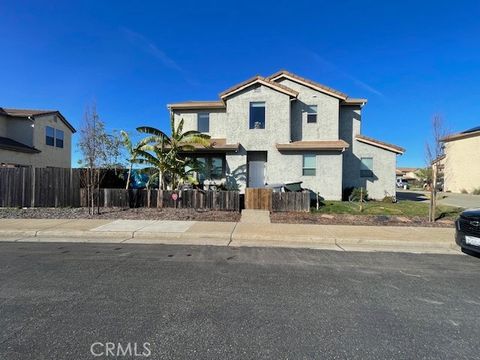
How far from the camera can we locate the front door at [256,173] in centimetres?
1839

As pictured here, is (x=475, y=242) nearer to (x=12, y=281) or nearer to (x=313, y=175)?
(x=12, y=281)

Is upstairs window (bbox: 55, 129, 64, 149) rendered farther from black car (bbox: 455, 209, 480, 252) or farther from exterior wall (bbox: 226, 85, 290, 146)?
black car (bbox: 455, 209, 480, 252)

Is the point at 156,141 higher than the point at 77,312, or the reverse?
the point at 156,141

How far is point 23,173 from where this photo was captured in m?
13.3

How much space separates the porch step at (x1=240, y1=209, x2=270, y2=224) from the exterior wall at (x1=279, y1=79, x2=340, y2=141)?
7.71 m

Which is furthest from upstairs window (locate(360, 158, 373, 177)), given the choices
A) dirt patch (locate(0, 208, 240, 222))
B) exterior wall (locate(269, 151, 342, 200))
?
dirt patch (locate(0, 208, 240, 222))

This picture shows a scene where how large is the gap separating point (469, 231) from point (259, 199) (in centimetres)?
795

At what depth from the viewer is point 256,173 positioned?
18.5 metres

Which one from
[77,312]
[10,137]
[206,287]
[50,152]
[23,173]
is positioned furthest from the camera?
[50,152]

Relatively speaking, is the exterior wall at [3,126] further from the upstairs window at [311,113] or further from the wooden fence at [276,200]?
the upstairs window at [311,113]

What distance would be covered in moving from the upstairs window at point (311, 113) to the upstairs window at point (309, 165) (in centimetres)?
268

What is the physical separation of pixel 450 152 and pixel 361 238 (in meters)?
35.2

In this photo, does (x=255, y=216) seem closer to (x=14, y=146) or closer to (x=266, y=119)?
(x=266, y=119)

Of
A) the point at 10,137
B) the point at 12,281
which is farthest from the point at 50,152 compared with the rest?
the point at 12,281
